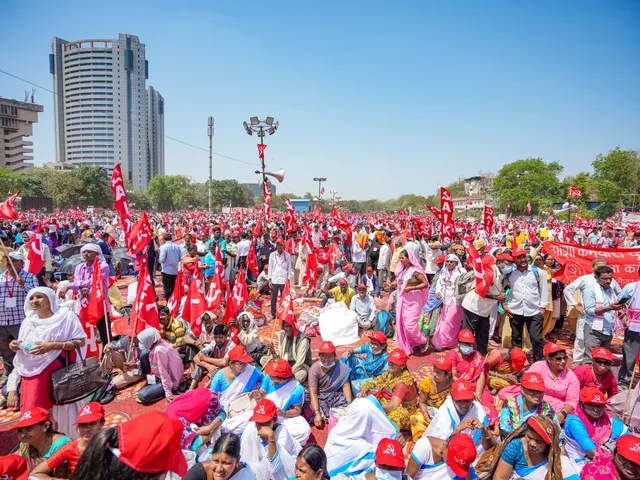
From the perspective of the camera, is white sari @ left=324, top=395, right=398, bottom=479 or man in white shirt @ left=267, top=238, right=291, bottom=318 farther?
man in white shirt @ left=267, top=238, right=291, bottom=318

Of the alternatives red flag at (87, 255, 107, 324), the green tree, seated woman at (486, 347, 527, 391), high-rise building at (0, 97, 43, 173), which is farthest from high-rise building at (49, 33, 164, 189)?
seated woman at (486, 347, 527, 391)

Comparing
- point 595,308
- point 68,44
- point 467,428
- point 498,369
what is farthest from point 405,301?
point 68,44

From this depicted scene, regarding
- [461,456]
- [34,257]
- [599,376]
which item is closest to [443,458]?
[461,456]

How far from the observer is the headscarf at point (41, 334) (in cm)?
319

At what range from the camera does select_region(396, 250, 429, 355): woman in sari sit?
5.93 metres

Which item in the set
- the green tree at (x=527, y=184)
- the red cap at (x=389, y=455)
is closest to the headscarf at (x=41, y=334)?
the red cap at (x=389, y=455)

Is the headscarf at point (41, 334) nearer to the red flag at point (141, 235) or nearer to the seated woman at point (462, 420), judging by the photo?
the red flag at point (141, 235)

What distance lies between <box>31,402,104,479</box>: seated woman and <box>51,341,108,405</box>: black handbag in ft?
2.71

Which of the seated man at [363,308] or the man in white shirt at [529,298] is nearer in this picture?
the man in white shirt at [529,298]

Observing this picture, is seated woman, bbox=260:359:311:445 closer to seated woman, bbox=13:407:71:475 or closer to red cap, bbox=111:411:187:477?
seated woman, bbox=13:407:71:475

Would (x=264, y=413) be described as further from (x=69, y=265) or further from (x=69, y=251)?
(x=69, y=251)

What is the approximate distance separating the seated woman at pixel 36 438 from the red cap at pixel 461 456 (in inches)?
102

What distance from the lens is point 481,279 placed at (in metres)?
5.03

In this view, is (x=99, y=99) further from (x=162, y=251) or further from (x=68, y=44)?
(x=162, y=251)
